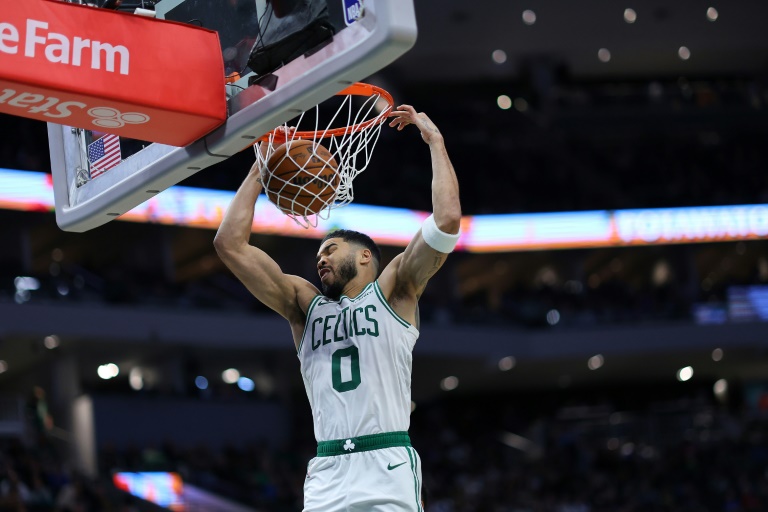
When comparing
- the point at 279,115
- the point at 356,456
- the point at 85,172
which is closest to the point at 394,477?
the point at 356,456

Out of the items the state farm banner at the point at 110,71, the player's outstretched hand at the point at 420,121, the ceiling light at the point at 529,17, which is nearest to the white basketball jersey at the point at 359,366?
the player's outstretched hand at the point at 420,121

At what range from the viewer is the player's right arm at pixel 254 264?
5000 millimetres

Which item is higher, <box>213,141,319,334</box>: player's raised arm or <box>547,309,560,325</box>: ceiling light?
<box>547,309,560,325</box>: ceiling light

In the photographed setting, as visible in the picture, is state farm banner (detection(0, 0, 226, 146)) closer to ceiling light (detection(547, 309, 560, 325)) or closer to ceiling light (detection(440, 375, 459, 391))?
ceiling light (detection(547, 309, 560, 325))

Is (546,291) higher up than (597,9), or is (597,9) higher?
(597,9)

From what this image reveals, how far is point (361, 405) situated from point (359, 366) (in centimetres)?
16

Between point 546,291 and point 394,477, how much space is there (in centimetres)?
2563

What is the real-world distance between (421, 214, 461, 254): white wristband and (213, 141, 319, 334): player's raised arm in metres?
0.64

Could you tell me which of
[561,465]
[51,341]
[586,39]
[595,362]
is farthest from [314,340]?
[586,39]

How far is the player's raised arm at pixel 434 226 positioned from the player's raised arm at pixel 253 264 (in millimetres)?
465

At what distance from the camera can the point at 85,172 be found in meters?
5.19

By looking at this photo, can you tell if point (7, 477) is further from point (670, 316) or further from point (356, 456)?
point (670, 316)

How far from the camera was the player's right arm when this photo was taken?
5000 mm

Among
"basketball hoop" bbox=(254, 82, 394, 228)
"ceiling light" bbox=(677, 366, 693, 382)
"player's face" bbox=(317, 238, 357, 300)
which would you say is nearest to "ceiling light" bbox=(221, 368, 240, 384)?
"ceiling light" bbox=(677, 366, 693, 382)
